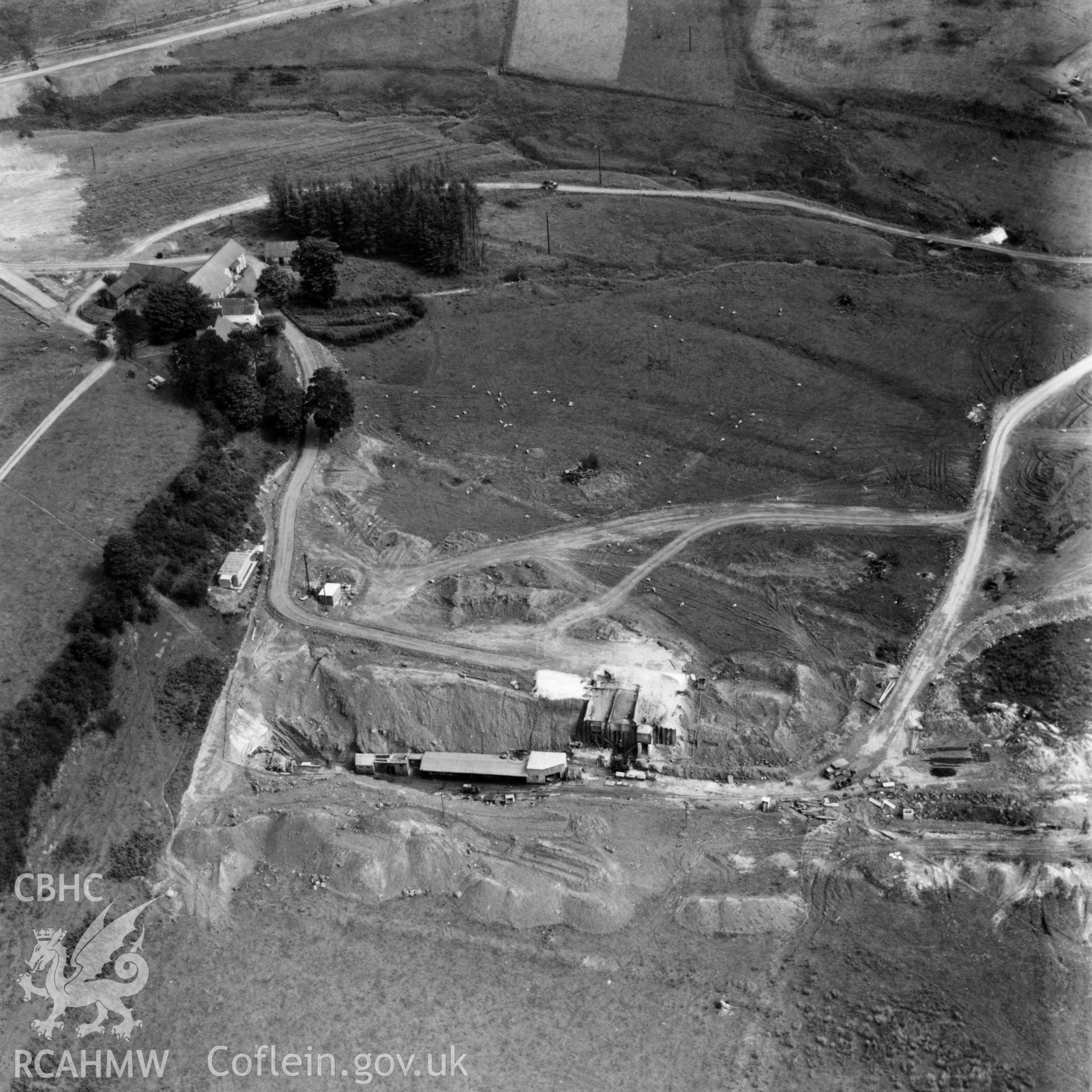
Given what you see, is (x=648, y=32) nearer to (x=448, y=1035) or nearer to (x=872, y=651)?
(x=872, y=651)

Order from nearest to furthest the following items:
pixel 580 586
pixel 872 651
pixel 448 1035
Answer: pixel 448 1035 < pixel 872 651 < pixel 580 586

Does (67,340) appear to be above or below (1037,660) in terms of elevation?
above

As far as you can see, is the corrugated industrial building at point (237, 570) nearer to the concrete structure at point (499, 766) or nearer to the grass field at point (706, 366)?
the grass field at point (706, 366)

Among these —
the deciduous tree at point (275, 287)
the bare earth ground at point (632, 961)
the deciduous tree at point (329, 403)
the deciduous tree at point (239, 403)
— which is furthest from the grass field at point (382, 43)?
the bare earth ground at point (632, 961)

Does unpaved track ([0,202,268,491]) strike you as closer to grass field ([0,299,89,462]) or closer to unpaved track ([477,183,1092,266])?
grass field ([0,299,89,462])

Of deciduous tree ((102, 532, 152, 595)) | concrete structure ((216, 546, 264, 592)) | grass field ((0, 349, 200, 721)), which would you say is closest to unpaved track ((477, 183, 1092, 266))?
grass field ((0, 349, 200, 721))

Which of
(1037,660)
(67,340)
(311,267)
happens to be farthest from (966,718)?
(67,340)
